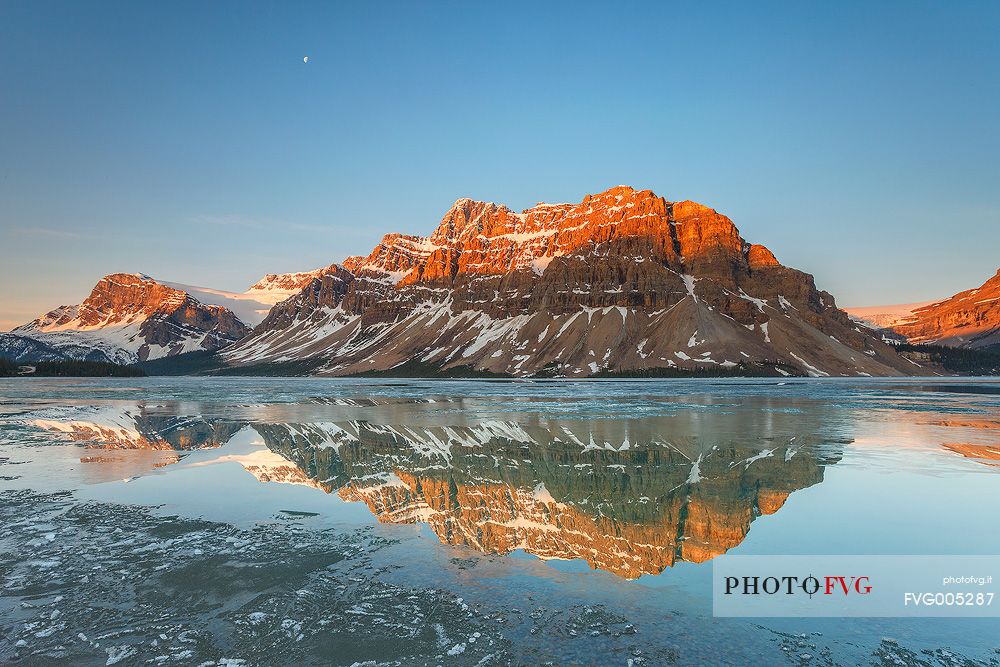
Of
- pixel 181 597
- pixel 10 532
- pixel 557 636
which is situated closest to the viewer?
pixel 557 636

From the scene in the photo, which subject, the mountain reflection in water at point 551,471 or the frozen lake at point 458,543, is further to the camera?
the mountain reflection in water at point 551,471

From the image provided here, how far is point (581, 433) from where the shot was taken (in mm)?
43031

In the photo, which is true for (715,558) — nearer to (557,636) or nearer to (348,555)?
(557,636)

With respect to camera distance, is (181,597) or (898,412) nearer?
(181,597)

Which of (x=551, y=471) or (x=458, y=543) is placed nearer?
(x=458, y=543)

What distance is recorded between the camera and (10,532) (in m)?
17.1

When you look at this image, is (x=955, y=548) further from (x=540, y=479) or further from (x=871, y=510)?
(x=540, y=479)

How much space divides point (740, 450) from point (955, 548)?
58.0ft

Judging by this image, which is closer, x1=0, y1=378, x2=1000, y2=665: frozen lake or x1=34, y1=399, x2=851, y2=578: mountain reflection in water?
x1=0, y1=378, x2=1000, y2=665: frozen lake

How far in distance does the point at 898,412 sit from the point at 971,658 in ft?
206

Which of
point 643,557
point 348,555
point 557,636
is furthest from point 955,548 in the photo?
point 348,555

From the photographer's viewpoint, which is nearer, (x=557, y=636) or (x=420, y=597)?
(x=557, y=636)

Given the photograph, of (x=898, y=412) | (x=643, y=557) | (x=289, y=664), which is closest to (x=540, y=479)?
(x=643, y=557)

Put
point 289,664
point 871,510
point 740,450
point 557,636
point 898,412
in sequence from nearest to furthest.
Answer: point 289,664 → point 557,636 → point 871,510 → point 740,450 → point 898,412
